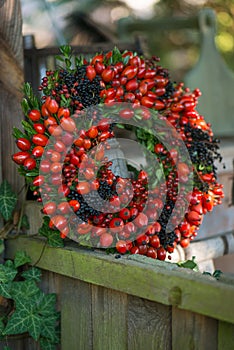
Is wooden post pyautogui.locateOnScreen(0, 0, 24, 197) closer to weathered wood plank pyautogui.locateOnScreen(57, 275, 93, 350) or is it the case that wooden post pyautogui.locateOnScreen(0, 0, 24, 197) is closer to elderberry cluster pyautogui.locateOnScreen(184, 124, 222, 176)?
weathered wood plank pyautogui.locateOnScreen(57, 275, 93, 350)

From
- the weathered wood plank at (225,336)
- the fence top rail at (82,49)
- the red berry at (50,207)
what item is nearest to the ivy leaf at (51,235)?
the red berry at (50,207)

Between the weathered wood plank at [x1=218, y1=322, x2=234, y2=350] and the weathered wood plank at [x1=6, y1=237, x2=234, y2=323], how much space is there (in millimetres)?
45

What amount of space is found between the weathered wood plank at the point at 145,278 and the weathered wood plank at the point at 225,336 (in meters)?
0.04

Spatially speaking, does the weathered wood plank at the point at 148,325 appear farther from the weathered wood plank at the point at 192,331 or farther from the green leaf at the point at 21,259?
the green leaf at the point at 21,259

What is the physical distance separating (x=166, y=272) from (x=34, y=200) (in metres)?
0.64

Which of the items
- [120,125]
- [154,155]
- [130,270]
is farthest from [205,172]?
[130,270]

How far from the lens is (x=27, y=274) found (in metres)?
1.80

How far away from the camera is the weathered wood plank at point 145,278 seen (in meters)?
1.33

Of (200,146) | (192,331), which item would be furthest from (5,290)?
(200,146)

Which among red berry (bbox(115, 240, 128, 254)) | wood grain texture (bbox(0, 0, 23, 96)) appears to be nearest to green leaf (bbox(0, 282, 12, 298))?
red berry (bbox(115, 240, 128, 254))

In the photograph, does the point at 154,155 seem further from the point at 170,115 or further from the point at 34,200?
the point at 34,200

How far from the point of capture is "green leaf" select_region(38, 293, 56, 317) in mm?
1745

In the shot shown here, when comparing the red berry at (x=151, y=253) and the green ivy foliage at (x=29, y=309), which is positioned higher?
the red berry at (x=151, y=253)

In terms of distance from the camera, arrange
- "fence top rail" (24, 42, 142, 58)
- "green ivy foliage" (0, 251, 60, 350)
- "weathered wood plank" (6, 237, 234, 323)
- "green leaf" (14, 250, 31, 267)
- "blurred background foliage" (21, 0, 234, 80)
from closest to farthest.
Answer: "weathered wood plank" (6, 237, 234, 323) → "green ivy foliage" (0, 251, 60, 350) → "green leaf" (14, 250, 31, 267) → "fence top rail" (24, 42, 142, 58) → "blurred background foliage" (21, 0, 234, 80)
